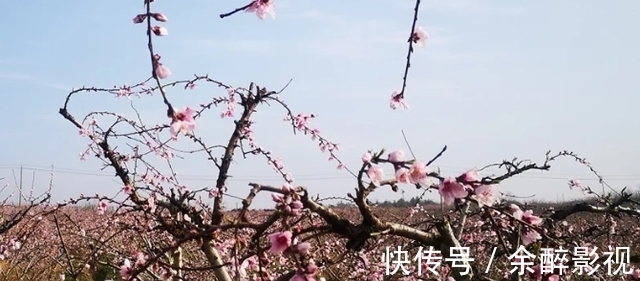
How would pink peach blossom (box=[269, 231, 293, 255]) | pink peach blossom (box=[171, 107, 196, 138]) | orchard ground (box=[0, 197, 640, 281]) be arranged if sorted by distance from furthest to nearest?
orchard ground (box=[0, 197, 640, 281])
pink peach blossom (box=[171, 107, 196, 138])
pink peach blossom (box=[269, 231, 293, 255])

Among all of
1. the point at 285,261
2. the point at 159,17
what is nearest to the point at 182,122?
the point at 159,17

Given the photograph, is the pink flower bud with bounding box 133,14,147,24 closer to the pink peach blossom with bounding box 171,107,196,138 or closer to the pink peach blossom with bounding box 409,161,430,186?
the pink peach blossom with bounding box 171,107,196,138

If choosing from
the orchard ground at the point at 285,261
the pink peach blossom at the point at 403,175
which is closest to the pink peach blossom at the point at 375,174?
the pink peach blossom at the point at 403,175

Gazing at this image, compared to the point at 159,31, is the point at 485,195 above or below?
below

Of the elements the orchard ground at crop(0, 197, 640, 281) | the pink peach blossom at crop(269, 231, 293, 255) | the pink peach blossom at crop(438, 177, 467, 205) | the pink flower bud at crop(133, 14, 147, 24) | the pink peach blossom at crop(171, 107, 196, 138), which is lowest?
the pink peach blossom at crop(269, 231, 293, 255)

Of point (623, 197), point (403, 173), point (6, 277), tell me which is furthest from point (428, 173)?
point (6, 277)

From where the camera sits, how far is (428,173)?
155 centimetres

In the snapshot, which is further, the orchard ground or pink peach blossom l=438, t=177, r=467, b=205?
the orchard ground

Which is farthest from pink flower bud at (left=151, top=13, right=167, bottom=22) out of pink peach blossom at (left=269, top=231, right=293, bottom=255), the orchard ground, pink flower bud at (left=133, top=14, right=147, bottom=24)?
the orchard ground

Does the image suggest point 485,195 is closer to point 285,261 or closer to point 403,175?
point 403,175

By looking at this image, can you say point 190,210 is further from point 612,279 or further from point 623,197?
point 612,279

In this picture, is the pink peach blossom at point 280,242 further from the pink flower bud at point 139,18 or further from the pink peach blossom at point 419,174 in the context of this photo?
the pink flower bud at point 139,18

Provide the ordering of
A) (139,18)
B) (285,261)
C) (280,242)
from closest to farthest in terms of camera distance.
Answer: (280,242) < (139,18) < (285,261)

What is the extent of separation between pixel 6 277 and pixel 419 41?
4887mm
